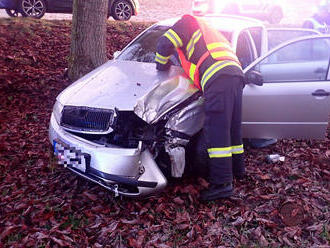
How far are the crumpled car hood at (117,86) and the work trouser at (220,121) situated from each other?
529 mm

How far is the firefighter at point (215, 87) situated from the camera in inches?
138

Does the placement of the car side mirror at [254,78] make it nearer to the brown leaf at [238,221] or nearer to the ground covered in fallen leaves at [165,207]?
the ground covered in fallen leaves at [165,207]

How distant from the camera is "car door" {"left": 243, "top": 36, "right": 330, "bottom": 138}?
415 centimetres

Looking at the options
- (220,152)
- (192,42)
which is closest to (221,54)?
(192,42)

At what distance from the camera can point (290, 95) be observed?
4.15 metres

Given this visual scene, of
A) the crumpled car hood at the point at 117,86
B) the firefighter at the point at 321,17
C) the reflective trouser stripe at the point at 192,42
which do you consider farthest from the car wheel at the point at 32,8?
the firefighter at the point at 321,17

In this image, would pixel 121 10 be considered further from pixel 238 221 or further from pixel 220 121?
pixel 238 221

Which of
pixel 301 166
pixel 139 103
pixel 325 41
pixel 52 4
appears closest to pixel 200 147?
pixel 139 103

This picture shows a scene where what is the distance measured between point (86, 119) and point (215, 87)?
1.28 meters

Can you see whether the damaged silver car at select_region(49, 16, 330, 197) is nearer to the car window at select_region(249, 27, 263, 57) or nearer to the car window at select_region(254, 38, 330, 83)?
the car window at select_region(254, 38, 330, 83)

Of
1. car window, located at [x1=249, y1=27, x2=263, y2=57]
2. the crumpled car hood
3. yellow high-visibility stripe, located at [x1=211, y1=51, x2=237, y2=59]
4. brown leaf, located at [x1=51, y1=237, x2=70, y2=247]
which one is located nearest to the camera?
brown leaf, located at [x1=51, y1=237, x2=70, y2=247]

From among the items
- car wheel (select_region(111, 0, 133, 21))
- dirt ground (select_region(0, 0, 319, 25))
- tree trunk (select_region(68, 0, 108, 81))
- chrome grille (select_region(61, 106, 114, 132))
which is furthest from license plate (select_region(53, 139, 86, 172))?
dirt ground (select_region(0, 0, 319, 25))

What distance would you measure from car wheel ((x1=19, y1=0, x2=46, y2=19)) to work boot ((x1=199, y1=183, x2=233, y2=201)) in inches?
295

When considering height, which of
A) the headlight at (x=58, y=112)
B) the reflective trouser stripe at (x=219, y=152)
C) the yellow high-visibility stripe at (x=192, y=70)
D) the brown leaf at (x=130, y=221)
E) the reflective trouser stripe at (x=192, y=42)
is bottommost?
the brown leaf at (x=130, y=221)
